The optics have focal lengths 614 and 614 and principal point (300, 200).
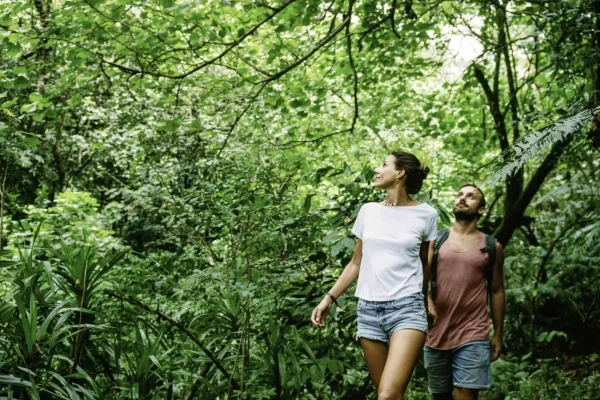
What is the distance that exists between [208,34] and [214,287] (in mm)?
3482

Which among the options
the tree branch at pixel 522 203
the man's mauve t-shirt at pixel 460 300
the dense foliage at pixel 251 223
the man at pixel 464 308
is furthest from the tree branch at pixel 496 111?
the man's mauve t-shirt at pixel 460 300

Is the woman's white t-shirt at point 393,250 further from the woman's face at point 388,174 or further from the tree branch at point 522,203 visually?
the tree branch at point 522,203

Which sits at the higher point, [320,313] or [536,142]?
[536,142]

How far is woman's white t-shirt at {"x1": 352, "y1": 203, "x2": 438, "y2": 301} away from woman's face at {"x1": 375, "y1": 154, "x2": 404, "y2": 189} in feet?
0.49

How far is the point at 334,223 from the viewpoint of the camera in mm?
4559

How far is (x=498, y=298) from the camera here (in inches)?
166

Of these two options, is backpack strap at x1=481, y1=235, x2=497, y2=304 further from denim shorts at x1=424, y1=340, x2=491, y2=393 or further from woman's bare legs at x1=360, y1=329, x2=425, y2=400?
woman's bare legs at x1=360, y1=329, x2=425, y2=400

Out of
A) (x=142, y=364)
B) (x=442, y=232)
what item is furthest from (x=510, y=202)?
(x=142, y=364)

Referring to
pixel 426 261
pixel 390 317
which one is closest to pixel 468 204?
pixel 426 261

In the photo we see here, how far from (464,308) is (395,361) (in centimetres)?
99

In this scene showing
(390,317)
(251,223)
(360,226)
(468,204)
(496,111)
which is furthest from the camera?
(496,111)

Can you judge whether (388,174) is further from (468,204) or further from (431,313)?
(431,313)

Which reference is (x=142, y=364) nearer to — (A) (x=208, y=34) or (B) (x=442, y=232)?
(B) (x=442, y=232)

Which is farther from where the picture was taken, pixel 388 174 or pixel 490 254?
pixel 490 254
